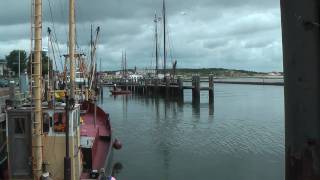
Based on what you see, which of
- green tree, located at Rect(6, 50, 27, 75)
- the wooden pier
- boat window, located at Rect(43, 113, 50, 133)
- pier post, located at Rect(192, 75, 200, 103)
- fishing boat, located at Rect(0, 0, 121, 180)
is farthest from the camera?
the wooden pier

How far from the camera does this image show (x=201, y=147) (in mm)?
38625

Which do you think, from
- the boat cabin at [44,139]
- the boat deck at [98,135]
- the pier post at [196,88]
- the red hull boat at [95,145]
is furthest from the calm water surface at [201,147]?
the pier post at [196,88]

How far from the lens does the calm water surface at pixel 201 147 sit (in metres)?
29.0

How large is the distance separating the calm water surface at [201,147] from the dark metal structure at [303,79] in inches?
965

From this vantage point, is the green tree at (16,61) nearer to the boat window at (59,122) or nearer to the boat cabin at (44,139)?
the boat cabin at (44,139)

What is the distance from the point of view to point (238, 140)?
4238cm

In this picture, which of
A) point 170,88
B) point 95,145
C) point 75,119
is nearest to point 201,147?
point 95,145

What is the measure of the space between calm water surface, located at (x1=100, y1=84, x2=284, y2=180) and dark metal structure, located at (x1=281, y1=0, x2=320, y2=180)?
24513 millimetres

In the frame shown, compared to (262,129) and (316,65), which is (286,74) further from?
(262,129)

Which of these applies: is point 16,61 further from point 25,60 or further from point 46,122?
point 46,122

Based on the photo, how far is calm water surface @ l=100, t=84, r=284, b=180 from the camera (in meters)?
29.0

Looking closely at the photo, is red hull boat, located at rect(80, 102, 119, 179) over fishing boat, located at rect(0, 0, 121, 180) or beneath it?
beneath

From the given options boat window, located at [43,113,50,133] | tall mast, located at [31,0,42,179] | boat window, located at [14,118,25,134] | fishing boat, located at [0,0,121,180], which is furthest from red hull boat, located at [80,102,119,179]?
tall mast, located at [31,0,42,179]

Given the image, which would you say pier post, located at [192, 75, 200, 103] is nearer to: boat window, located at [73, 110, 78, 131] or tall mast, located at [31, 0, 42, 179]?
boat window, located at [73, 110, 78, 131]
